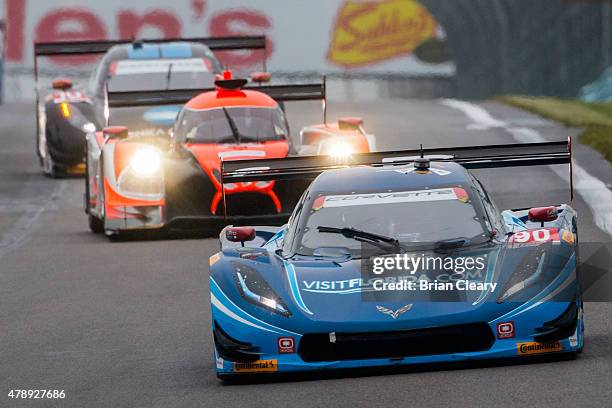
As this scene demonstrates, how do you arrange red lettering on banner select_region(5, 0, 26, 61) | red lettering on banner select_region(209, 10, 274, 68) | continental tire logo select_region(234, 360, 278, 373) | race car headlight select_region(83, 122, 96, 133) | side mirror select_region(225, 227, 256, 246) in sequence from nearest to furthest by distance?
1. continental tire logo select_region(234, 360, 278, 373)
2. side mirror select_region(225, 227, 256, 246)
3. race car headlight select_region(83, 122, 96, 133)
4. red lettering on banner select_region(209, 10, 274, 68)
5. red lettering on banner select_region(5, 0, 26, 61)

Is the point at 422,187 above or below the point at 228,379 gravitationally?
above

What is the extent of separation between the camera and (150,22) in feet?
150

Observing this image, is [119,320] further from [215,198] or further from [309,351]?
[215,198]

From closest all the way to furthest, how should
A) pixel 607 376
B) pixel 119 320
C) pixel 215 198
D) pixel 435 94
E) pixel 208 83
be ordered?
pixel 607 376 < pixel 119 320 < pixel 215 198 < pixel 208 83 < pixel 435 94

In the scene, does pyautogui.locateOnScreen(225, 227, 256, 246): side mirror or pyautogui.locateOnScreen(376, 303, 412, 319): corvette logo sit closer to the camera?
pyautogui.locateOnScreen(376, 303, 412, 319): corvette logo

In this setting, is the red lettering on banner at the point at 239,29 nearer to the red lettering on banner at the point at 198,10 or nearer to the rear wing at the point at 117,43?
the red lettering on banner at the point at 198,10

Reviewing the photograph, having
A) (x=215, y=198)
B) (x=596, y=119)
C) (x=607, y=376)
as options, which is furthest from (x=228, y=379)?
(x=596, y=119)

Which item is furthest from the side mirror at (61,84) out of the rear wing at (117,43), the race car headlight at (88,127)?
the race car headlight at (88,127)

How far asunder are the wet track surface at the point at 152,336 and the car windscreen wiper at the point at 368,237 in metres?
0.84

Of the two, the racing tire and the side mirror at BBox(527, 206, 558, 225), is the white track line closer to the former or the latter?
the racing tire

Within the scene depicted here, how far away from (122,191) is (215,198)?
4.00ft

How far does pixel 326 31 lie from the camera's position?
47.3 meters

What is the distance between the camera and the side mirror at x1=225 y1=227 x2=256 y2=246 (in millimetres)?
10766

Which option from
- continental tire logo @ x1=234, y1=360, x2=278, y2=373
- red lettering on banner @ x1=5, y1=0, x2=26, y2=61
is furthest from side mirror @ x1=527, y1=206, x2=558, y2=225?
red lettering on banner @ x1=5, y1=0, x2=26, y2=61
